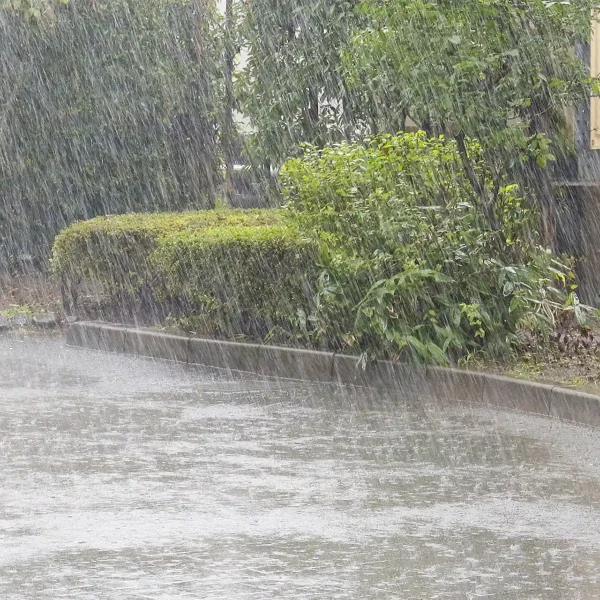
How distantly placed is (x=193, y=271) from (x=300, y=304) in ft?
4.46

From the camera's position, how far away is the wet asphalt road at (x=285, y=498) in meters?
5.86

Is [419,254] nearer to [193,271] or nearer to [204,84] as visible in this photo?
[193,271]

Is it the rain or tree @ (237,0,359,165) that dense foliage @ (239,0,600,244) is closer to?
the rain

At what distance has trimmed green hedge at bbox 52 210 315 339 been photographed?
1255cm

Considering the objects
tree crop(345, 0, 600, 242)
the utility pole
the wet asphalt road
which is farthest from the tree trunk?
the wet asphalt road

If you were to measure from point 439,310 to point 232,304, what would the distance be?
231 centimetres

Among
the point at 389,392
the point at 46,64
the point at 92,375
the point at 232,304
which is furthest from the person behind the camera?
the point at 46,64

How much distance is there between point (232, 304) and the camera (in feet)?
42.6

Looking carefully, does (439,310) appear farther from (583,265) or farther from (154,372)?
(583,265)

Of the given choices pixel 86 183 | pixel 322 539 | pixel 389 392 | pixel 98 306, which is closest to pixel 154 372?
pixel 389 392

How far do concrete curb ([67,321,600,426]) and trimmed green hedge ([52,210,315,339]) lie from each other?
1.02 ft

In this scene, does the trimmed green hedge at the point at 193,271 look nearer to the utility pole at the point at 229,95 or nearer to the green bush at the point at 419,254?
the green bush at the point at 419,254

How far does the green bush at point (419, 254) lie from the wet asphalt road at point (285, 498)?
2.34 feet

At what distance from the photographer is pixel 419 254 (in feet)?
37.3
